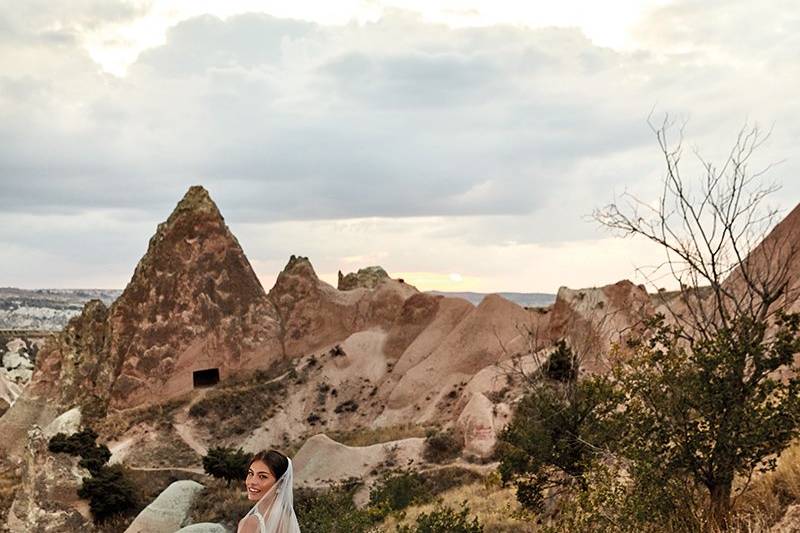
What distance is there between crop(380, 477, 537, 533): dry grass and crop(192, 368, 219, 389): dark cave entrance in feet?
76.0

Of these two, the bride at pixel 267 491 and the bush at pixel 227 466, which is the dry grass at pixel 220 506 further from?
the bride at pixel 267 491

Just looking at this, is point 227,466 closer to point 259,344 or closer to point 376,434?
point 376,434

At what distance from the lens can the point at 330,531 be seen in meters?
16.5

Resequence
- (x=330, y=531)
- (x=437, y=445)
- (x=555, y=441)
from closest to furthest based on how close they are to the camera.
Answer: (x=555, y=441)
(x=330, y=531)
(x=437, y=445)

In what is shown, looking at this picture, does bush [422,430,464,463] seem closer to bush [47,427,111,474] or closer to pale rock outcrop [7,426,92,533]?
bush [47,427,111,474]

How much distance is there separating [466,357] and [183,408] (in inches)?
615

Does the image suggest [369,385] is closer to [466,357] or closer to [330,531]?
[466,357]

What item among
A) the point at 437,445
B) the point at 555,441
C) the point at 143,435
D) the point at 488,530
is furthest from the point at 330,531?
the point at 143,435

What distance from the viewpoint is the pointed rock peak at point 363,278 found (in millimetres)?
61594

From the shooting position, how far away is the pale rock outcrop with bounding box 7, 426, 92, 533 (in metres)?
26.3

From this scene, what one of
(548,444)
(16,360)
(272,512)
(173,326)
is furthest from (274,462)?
(16,360)

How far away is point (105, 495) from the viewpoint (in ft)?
88.6

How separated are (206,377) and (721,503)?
129 feet

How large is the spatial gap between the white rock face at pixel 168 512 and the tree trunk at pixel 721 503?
18.9 m
